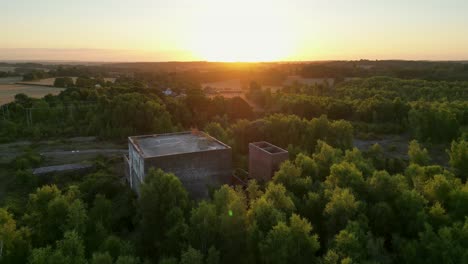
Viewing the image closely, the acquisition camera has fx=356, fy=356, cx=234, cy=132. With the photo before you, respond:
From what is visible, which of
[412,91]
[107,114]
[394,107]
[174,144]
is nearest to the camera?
[174,144]

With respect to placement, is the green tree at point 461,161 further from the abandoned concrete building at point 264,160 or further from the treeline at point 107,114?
the treeline at point 107,114

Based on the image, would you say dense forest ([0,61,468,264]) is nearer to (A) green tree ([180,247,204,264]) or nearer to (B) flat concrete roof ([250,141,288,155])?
(A) green tree ([180,247,204,264])

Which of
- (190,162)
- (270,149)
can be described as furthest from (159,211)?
(270,149)

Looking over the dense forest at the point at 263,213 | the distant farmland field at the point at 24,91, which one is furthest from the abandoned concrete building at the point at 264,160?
the distant farmland field at the point at 24,91

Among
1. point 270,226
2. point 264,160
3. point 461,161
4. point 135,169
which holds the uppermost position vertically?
point 264,160

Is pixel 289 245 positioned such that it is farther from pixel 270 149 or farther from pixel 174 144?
pixel 174 144

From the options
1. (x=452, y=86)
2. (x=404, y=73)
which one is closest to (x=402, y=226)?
(x=452, y=86)

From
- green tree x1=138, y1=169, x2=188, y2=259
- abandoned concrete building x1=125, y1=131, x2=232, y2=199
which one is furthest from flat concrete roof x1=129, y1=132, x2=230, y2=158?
green tree x1=138, y1=169, x2=188, y2=259

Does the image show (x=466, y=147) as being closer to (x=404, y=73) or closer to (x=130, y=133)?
(x=130, y=133)
